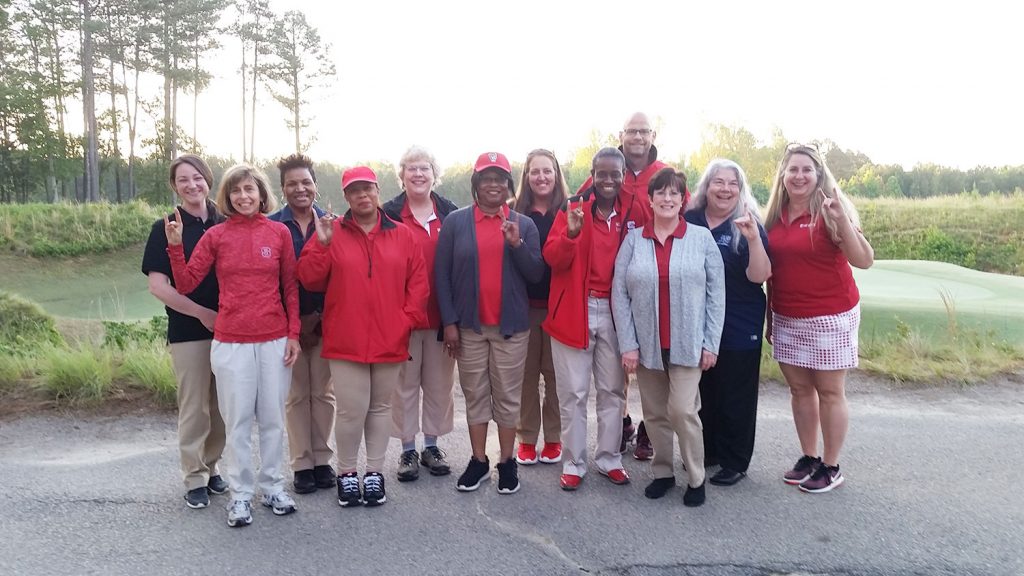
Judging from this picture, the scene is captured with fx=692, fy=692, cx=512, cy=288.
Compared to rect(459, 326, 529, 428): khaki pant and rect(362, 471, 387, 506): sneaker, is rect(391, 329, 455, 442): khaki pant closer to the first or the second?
rect(459, 326, 529, 428): khaki pant

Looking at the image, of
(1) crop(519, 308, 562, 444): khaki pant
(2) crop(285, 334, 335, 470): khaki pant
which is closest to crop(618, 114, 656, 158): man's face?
(1) crop(519, 308, 562, 444): khaki pant

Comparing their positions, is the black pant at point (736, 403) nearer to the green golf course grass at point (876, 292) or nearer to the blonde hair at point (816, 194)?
the blonde hair at point (816, 194)

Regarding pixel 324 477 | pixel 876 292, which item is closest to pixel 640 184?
pixel 324 477

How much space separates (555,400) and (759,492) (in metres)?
1.53

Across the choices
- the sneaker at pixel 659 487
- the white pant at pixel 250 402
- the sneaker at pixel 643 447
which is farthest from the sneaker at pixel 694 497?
the white pant at pixel 250 402

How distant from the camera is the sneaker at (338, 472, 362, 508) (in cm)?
419

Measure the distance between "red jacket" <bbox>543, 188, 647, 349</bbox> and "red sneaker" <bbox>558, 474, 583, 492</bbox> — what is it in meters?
0.85

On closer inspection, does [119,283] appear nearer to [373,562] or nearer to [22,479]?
[22,479]

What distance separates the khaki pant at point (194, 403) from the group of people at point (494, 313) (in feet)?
0.04

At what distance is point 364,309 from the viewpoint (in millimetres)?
4137

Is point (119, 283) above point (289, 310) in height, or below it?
below

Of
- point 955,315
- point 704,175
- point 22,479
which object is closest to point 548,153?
point 704,175

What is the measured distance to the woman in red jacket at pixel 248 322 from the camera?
392 centimetres

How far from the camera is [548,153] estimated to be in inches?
188
